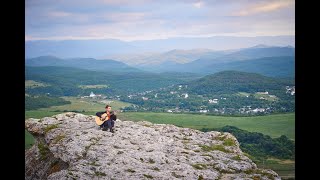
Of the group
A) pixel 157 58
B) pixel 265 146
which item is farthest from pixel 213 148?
pixel 157 58

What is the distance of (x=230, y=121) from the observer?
242 feet

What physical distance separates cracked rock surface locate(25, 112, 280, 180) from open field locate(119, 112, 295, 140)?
38.1 m

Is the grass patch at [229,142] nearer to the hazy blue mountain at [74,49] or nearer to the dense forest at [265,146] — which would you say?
the dense forest at [265,146]

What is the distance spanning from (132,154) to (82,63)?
452 ft

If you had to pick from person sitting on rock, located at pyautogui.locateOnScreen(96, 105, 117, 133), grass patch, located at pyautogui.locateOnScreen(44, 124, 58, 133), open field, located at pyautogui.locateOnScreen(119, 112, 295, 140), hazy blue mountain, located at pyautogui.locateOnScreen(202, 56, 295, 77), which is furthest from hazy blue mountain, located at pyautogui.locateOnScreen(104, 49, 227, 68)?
person sitting on rock, located at pyautogui.locateOnScreen(96, 105, 117, 133)

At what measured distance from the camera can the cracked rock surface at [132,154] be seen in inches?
691

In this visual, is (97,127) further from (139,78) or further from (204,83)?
(139,78)

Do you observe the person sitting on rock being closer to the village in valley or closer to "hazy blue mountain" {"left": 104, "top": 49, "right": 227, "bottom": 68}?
the village in valley

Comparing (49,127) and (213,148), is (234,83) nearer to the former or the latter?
(213,148)

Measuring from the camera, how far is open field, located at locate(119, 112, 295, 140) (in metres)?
64.4

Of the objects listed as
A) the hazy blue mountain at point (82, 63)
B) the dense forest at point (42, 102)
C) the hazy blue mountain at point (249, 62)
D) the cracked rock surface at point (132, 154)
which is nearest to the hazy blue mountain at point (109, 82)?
the dense forest at point (42, 102)
